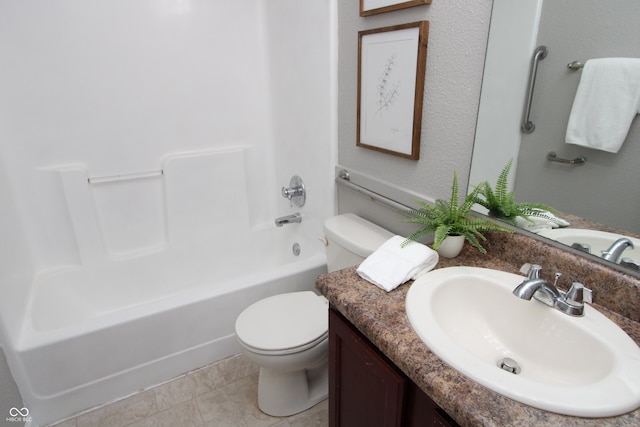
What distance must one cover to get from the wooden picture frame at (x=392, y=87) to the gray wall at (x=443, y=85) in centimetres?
3

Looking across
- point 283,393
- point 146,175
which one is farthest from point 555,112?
point 146,175

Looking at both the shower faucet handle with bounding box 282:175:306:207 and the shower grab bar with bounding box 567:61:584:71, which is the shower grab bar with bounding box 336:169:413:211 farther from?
the shower grab bar with bounding box 567:61:584:71

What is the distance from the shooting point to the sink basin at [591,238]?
2.91 feet

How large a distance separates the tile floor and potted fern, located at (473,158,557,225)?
1167 mm

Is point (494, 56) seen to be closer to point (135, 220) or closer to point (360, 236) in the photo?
point (360, 236)

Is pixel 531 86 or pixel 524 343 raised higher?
pixel 531 86

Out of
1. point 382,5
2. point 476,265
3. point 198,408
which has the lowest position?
point 198,408

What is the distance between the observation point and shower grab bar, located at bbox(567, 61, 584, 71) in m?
0.93

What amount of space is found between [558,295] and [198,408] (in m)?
1.55

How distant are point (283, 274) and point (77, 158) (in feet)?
4.39

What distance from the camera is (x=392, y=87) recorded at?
1.42 m

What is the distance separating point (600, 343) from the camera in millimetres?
772

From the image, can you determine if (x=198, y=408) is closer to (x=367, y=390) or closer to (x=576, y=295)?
(x=367, y=390)

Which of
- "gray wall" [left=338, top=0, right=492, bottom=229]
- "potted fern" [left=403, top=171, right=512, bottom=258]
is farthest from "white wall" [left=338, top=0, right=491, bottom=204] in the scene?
"potted fern" [left=403, top=171, right=512, bottom=258]
